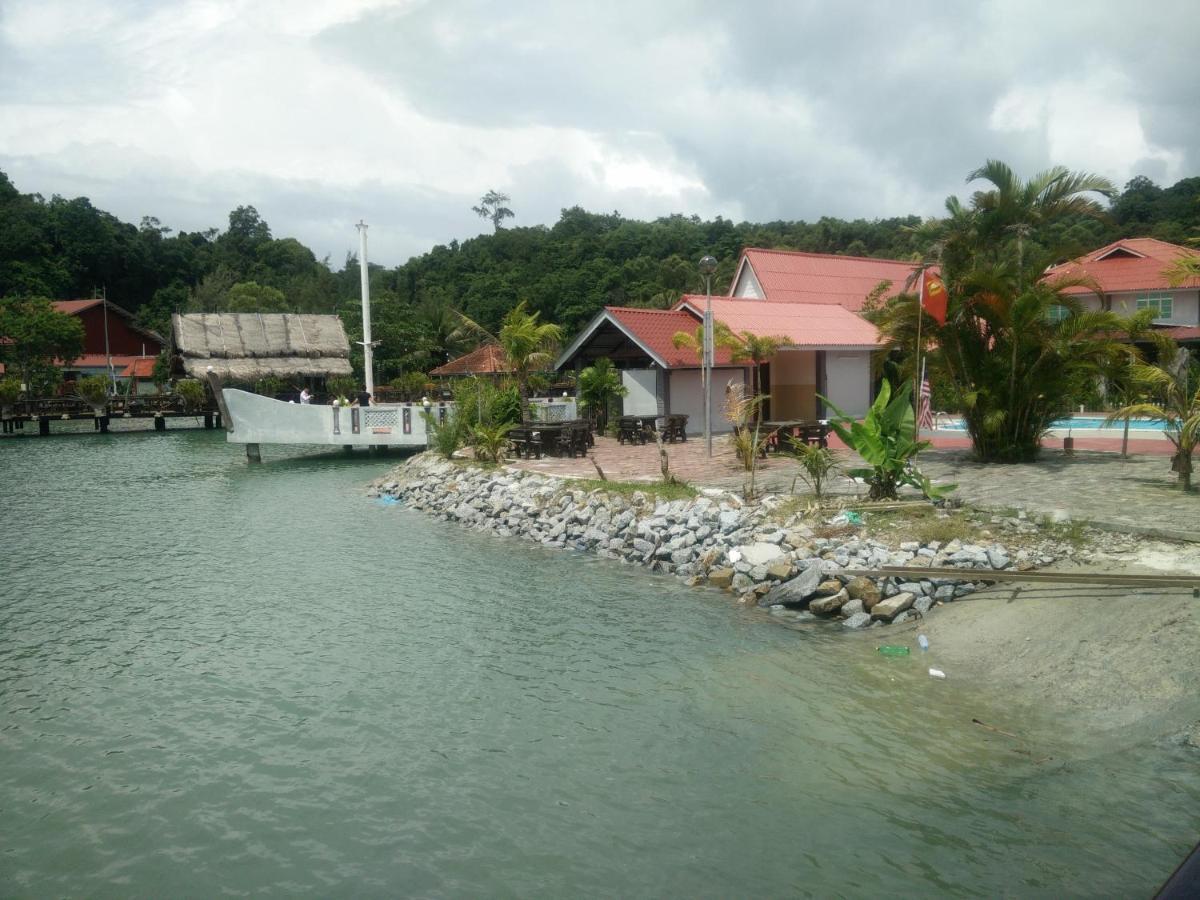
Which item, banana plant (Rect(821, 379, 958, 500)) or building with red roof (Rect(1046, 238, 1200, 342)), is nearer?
banana plant (Rect(821, 379, 958, 500))

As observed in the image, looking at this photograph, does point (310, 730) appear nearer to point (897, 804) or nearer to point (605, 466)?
point (897, 804)

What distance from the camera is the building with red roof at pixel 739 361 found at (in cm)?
2466

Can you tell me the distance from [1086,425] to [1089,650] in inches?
706

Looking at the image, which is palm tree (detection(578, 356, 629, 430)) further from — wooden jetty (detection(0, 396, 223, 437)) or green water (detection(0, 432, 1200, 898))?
wooden jetty (detection(0, 396, 223, 437))

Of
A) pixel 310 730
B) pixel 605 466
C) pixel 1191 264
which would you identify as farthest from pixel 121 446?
pixel 1191 264

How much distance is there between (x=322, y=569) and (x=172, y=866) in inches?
321

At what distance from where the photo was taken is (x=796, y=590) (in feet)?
36.2

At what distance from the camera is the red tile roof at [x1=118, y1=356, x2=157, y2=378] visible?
60059 mm

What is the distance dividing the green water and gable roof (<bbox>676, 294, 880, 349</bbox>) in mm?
13812

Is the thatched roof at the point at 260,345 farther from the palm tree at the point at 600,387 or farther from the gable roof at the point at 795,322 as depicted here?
the gable roof at the point at 795,322

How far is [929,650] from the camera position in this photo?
30.6 ft

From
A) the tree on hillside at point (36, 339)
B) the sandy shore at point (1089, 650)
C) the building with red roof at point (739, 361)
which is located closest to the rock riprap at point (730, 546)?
the sandy shore at point (1089, 650)

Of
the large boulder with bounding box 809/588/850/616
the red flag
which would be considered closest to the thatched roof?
the red flag

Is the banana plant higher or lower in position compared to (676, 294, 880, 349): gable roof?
lower
